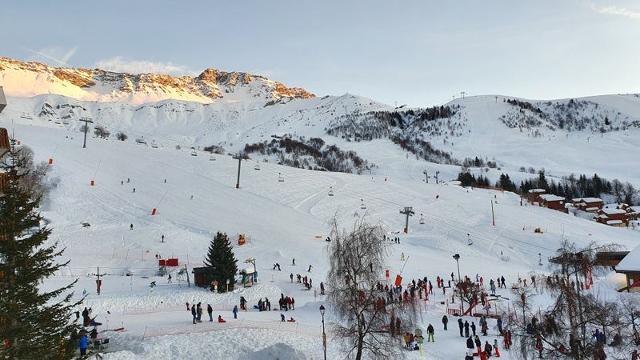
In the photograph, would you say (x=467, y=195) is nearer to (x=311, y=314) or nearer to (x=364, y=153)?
(x=311, y=314)

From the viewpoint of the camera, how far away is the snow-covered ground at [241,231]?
23.1 metres

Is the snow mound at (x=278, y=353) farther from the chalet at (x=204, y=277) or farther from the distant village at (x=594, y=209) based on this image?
the distant village at (x=594, y=209)

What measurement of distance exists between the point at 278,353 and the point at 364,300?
411 cm

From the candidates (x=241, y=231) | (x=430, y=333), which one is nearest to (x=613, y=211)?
(x=241, y=231)

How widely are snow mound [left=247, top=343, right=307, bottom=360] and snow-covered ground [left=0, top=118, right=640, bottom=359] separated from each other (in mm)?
58

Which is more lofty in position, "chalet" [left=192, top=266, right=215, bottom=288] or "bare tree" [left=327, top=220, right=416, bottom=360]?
"bare tree" [left=327, top=220, right=416, bottom=360]

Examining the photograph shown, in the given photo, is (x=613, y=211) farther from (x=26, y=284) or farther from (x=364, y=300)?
(x=26, y=284)

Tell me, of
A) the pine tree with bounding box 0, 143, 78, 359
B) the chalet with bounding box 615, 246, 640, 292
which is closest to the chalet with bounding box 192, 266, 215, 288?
the pine tree with bounding box 0, 143, 78, 359

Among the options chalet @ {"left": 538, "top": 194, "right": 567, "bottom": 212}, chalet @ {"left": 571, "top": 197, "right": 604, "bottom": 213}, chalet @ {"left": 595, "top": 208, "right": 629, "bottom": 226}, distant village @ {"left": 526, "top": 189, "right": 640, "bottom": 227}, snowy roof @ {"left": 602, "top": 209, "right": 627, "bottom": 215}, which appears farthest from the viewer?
chalet @ {"left": 571, "top": 197, "right": 604, "bottom": 213}

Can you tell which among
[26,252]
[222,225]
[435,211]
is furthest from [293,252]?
[26,252]

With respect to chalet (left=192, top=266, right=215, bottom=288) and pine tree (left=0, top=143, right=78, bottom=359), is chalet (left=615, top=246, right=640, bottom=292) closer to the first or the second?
chalet (left=192, top=266, right=215, bottom=288)

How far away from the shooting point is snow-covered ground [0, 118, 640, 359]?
23.1 meters

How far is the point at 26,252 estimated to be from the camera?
39.1 feet

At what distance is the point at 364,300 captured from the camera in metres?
19.8
